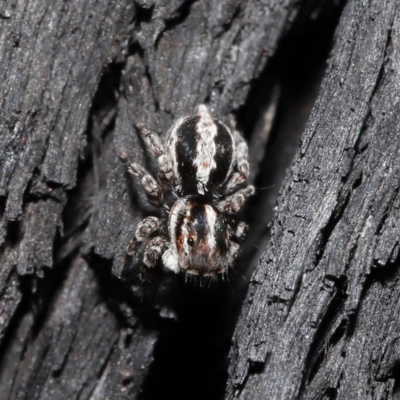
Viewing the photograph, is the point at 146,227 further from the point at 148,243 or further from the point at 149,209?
the point at 149,209

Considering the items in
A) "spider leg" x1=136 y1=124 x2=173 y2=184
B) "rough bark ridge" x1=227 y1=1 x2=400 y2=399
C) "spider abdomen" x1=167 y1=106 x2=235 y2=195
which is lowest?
"rough bark ridge" x1=227 y1=1 x2=400 y2=399

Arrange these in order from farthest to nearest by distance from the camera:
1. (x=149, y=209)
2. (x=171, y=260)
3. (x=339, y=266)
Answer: (x=149, y=209), (x=171, y=260), (x=339, y=266)

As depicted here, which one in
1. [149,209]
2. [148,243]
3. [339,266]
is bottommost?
[339,266]

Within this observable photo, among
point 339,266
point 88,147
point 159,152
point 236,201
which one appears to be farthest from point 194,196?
point 339,266

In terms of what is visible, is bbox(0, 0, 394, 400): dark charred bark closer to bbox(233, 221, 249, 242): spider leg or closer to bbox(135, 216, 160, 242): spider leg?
bbox(135, 216, 160, 242): spider leg


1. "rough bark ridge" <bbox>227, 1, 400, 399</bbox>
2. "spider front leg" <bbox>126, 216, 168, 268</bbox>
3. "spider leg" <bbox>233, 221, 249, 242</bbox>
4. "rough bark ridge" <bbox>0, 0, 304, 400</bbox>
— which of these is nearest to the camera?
"rough bark ridge" <bbox>227, 1, 400, 399</bbox>

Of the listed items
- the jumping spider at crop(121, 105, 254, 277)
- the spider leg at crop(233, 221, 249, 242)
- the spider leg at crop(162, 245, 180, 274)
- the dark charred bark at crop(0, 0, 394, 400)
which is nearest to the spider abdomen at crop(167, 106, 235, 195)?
the jumping spider at crop(121, 105, 254, 277)
